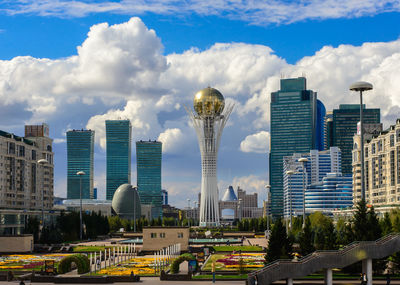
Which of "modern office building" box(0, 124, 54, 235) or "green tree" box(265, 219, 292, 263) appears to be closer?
"green tree" box(265, 219, 292, 263)

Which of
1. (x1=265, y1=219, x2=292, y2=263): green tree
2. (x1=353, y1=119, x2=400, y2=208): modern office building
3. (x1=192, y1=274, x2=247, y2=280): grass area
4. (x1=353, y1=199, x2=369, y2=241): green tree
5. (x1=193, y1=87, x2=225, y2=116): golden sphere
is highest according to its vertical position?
(x1=193, y1=87, x2=225, y2=116): golden sphere

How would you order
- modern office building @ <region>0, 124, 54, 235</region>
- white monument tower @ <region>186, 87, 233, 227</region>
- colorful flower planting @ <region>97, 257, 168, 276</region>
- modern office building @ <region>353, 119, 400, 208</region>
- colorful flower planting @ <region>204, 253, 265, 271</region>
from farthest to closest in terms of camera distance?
white monument tower @ <region>186, 87, 233, 227</region>
modern office building @ <region>353, 119, 400, 208</region>
modern office building @ <region>0, 124, 54, 235</region>
colorful flower planting @ <region>204, 253, 265, 271</region>
colorful flower planting @ <region>97, 257, 168, 276</region>

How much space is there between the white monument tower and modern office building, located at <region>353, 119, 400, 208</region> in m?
44.0

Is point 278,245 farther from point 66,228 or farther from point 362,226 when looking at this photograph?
point 66,228

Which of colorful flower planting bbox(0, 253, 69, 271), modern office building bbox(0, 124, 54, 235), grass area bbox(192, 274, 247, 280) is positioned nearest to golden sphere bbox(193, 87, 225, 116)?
modern office building bbox(0, 124, 54, 235)

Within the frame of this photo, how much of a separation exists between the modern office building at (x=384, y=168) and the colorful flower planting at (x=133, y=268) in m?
66.4

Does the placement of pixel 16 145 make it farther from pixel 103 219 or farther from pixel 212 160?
pixel 212 160

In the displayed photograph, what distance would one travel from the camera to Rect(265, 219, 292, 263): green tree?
52031 mm

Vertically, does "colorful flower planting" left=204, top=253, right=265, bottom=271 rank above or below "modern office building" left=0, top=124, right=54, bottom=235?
below

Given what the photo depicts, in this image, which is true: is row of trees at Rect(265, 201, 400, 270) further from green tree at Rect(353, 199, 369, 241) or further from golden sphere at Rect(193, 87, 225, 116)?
golden sphere at Rect(193, 87, 225, 116)

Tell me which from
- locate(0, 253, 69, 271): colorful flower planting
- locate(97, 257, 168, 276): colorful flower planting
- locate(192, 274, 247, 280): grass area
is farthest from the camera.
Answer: locate(0, 253, 69, 271): colorful flower planting

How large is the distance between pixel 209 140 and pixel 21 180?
55191 millimetres

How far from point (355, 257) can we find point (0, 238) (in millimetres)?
57349

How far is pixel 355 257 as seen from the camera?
45625mm
